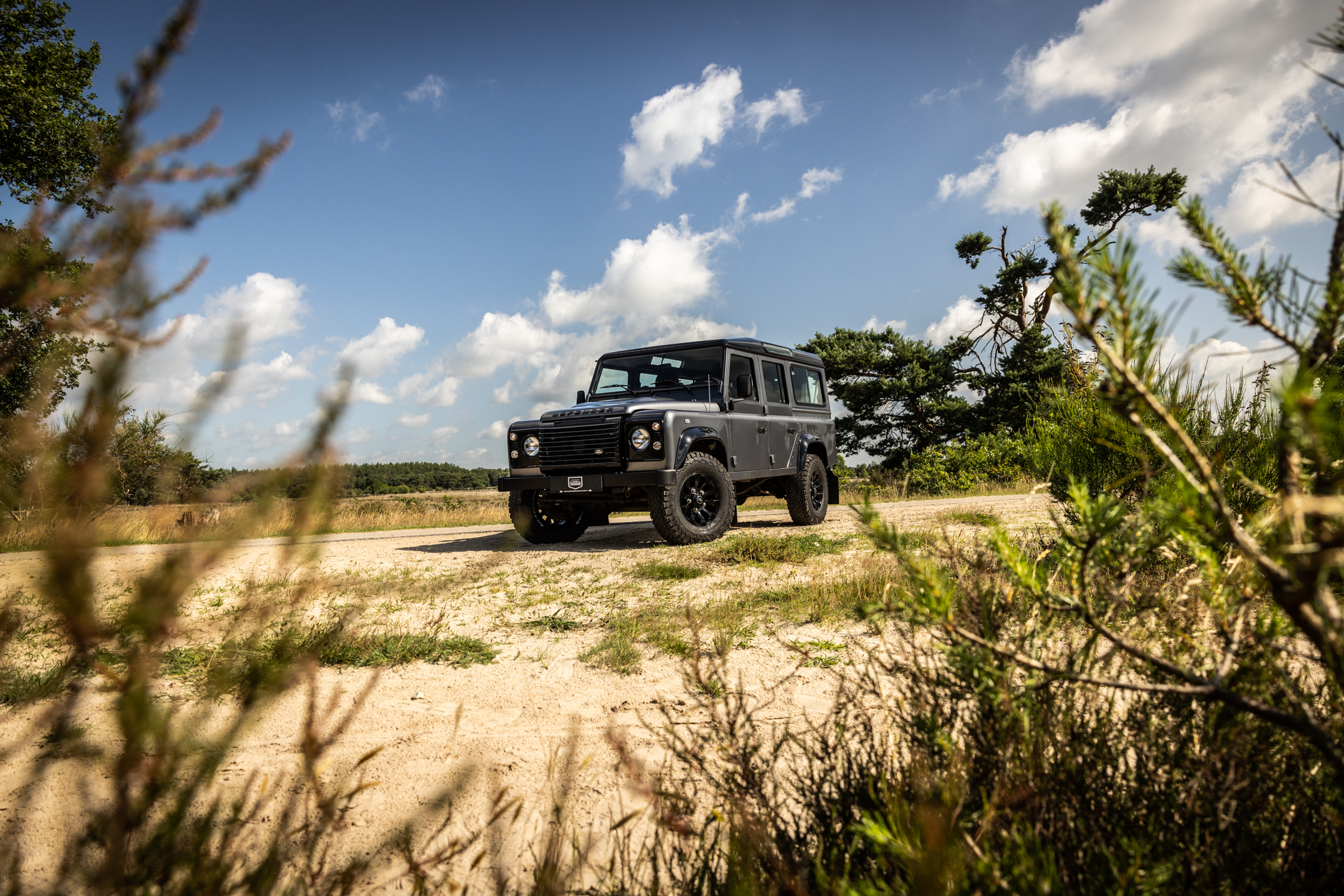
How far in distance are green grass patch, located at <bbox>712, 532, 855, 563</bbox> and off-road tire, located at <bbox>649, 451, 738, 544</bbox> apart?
39cm

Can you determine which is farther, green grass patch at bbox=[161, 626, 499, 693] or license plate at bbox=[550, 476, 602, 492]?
license plate at bbox=[550, 476, 602, 492]

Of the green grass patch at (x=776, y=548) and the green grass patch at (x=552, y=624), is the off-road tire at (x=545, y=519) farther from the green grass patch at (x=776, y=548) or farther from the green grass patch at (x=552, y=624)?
the green grass patch at (x=552, y=624)

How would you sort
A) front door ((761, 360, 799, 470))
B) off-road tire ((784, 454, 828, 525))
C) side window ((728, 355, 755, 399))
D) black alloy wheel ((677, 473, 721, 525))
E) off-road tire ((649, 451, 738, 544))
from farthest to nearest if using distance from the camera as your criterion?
off-road tire ((784, 454, 828, 525)), front door ((761, 360, 799, 470)), side window ((728, 355, 755, 399)), black alloy wheel ((677, 473, 721, 525)), off-road tire ((649, 451, 738, 544))

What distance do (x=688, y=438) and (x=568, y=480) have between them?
1300 millimetres

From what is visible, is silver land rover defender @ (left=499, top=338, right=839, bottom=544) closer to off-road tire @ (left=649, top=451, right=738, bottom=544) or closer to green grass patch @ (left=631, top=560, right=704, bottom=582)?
off-road tire @ (left=649, top=451, right=738, bottom=544)

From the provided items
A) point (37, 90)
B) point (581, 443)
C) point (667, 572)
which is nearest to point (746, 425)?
point (581, 443)

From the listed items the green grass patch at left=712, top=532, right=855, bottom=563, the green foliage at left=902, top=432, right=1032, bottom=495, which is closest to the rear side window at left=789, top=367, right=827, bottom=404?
the green grass patch at left=712, top=532, right=855, bottom=563

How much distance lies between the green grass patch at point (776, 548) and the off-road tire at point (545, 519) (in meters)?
2.26

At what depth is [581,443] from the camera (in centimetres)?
738

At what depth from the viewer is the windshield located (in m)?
8.12

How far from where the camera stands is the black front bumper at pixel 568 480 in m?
6.87

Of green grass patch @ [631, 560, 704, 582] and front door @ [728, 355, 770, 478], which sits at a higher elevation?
front door @ [728, 355, 770, 478]

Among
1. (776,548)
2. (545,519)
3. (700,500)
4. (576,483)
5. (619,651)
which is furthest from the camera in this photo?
(545,519)

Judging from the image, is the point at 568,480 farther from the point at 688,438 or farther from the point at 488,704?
the point at 488,704
